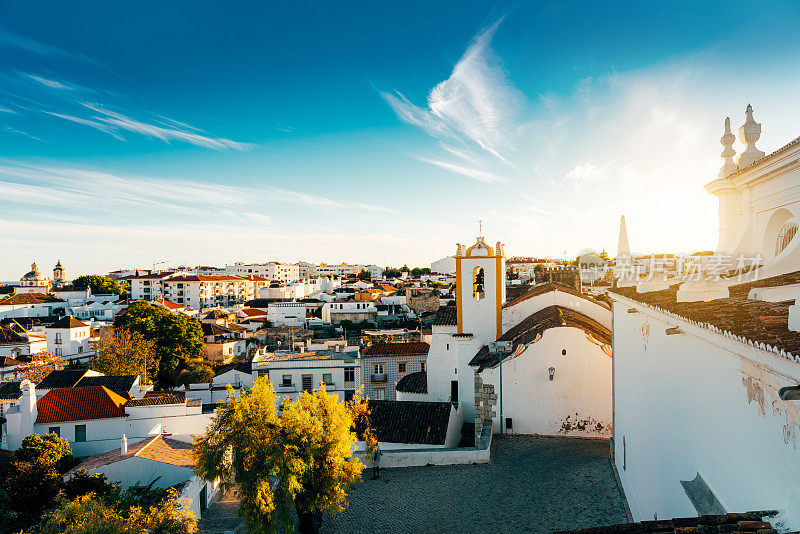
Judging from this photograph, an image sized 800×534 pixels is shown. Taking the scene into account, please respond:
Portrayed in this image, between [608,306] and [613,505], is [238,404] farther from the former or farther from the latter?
[608,306]

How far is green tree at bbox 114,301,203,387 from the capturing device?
34812 millimetres

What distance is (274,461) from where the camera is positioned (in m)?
9.27

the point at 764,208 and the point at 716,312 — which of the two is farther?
the point at 764,208

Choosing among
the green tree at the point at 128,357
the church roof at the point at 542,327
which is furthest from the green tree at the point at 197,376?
the church roof at the point at 542,327

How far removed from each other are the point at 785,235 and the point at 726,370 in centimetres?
488

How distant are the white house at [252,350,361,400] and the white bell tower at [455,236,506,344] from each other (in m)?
9.29

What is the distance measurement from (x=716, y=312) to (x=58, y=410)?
21.9 metres

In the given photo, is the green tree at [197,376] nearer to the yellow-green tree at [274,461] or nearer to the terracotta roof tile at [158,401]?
the terracotta roof tile at [158,401]

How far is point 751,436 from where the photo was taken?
3461 mm

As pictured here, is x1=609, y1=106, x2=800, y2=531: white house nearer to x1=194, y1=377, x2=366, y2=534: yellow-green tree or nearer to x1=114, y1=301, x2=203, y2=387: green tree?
x1=194, y1=377, x2=366, y2=534: yellow-green tree

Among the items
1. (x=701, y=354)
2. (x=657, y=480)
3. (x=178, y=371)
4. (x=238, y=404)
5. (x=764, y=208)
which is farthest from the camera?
(x=178, y=371)

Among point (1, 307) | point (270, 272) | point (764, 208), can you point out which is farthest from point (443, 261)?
point (764, 208)

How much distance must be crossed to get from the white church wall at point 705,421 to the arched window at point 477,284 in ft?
26.7

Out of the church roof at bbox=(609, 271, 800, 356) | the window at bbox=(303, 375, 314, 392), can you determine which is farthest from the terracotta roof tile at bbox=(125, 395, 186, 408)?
the church roof at bbox=(609, 271, 800, 356)
